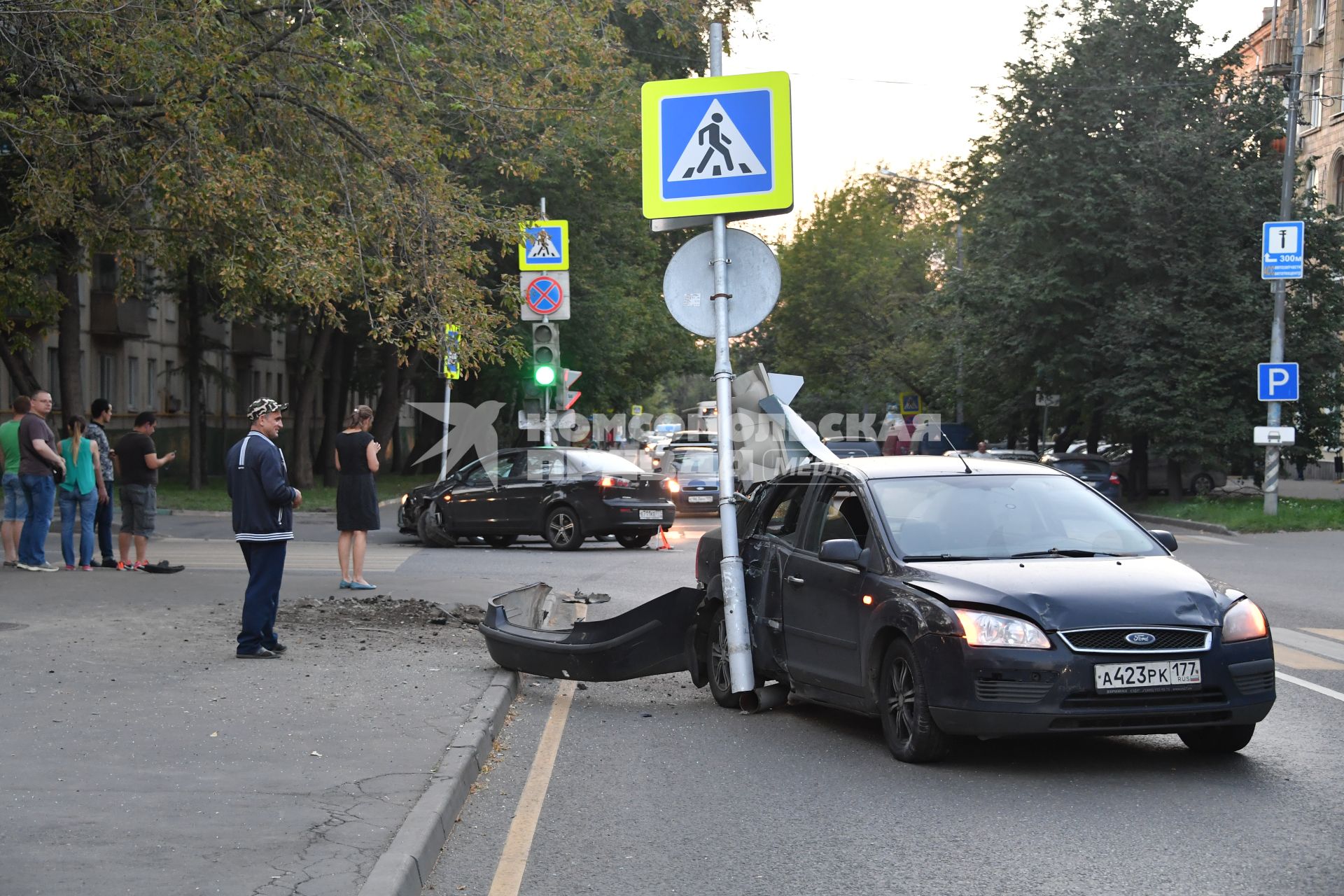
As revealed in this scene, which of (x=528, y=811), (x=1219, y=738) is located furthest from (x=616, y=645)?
(x=1219, y=738)

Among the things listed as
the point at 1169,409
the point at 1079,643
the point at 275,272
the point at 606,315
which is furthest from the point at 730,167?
the point at 606,315

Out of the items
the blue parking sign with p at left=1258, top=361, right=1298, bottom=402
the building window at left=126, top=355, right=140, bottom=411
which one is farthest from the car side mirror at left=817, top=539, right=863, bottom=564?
the building window at left=126, top=355, right=140, bottom=411

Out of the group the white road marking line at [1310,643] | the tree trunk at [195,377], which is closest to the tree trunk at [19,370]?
the tree trunk at [195,377]

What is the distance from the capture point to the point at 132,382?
4731 cm

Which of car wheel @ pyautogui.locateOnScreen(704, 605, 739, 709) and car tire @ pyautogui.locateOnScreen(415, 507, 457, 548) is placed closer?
car wheel @ pyautogui.locateOnScreen(704, 605, 739, 709)

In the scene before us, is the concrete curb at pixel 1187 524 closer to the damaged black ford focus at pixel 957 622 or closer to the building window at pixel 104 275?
the damaged black ford focus at pixel 957 622

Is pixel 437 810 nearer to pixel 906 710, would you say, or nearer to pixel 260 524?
pixel 906 710

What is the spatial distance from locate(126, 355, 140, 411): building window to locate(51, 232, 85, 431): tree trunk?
52.6 ft

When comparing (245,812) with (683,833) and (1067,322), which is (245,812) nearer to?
(683,833)

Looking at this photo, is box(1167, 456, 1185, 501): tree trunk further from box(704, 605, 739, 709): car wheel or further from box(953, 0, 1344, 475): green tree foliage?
box(704, 605, 739, 709): car wheel

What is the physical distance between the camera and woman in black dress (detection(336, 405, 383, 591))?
51.0 feet

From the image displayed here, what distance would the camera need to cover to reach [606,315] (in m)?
40.1

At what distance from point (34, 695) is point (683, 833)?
A: 4471 millimetres

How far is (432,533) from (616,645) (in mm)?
14273
